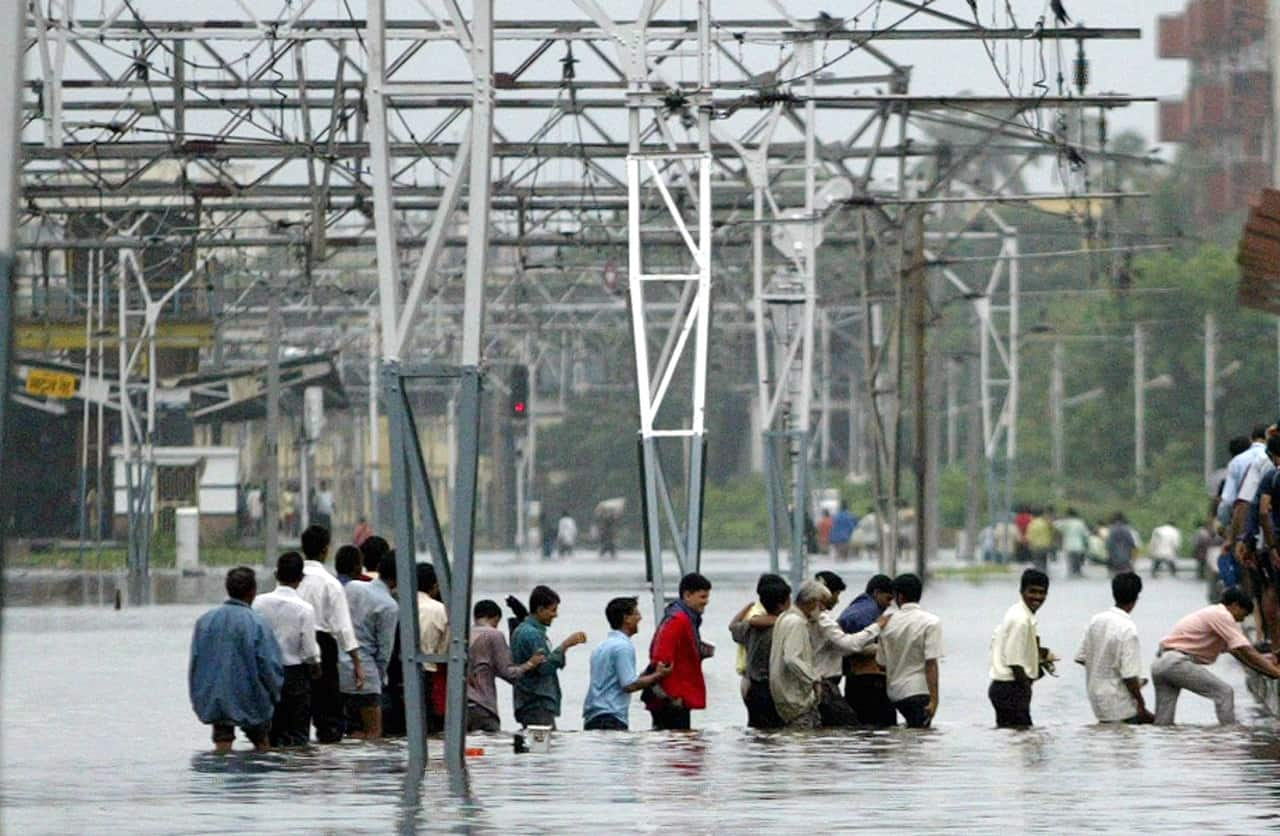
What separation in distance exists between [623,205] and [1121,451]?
6079 centimetres

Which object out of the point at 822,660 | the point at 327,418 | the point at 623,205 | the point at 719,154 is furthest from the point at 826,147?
the point at 327,418

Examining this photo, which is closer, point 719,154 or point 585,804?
point 585,804

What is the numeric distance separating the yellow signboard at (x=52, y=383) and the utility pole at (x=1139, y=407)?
41151 millimetres

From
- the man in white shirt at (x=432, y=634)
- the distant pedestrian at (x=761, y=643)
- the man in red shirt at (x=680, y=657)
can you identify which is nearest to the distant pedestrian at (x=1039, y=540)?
the distant pedestrian at (x=761, y=643)

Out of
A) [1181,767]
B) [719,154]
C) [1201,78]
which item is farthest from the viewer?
[1201,78]

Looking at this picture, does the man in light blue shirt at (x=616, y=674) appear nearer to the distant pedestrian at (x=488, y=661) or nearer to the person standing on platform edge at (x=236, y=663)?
the distant pedestrian at (x=488, y=661)

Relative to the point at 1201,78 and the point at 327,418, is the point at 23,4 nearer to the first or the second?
the point at 327,418

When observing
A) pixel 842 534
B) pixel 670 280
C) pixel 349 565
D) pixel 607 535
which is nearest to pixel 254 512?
pixel 842 534

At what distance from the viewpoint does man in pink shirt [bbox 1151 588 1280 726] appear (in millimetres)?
22734

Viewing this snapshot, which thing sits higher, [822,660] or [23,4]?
[23,4]

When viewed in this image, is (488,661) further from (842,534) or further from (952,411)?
(952,411)

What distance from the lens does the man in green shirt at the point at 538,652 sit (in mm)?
21203

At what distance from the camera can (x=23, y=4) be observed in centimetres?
931

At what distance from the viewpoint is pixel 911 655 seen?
22.2 m
